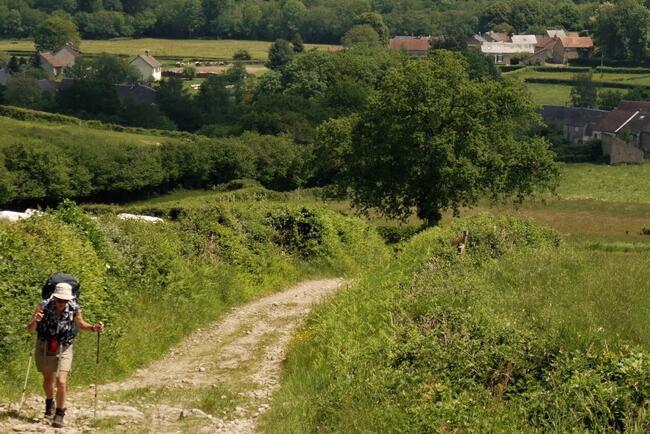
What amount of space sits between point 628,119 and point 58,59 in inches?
4139

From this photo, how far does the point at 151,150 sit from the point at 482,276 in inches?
2463

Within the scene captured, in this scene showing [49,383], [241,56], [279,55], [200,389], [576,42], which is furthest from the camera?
[241,56]

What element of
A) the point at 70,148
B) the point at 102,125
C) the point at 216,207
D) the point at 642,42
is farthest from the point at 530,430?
the point at 642,42

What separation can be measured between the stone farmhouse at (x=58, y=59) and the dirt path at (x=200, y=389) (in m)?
162

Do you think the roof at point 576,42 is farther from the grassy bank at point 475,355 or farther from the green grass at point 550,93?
the grassy bank at point 475,355

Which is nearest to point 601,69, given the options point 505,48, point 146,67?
point 505,48

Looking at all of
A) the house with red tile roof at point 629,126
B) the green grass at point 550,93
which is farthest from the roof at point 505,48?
the house with red tile roof at point 629,126

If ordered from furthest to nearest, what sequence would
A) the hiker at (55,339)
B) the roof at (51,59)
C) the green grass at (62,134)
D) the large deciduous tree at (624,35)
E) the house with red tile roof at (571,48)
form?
1. the roof at (51,59)
2. the house with red tile roof at (571,48)
3. the large deciduous tree at (624,35)
4. the green grass at (62,134)
5. the hiker at (55,339)

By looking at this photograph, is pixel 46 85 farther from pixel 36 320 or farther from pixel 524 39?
pixel 36 320

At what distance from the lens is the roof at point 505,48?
595 feet

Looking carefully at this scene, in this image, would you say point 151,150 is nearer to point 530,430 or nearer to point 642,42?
point 530,430

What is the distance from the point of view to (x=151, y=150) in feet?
261

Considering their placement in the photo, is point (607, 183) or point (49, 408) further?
point (607, 183)

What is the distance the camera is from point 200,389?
15648 mm
